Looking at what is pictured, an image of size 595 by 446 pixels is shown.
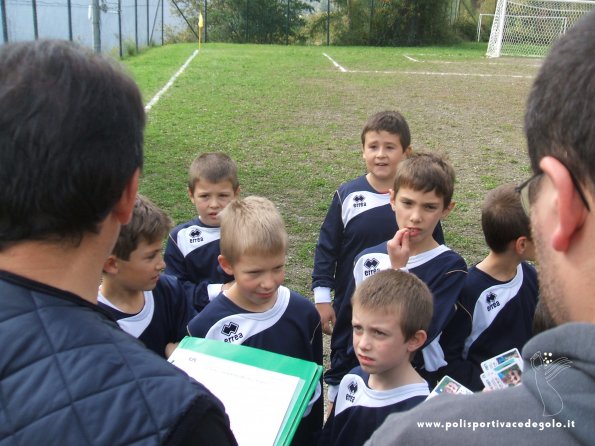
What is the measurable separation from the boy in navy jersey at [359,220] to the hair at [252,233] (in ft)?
2.76

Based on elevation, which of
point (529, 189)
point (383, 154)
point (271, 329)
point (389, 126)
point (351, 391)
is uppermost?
point (529, 189)

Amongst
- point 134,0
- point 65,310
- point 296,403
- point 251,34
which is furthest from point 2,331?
point 251,34

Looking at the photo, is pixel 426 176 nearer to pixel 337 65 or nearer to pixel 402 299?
pixel 402 299

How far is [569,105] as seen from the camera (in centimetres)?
102

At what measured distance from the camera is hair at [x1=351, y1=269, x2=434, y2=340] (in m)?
2.52

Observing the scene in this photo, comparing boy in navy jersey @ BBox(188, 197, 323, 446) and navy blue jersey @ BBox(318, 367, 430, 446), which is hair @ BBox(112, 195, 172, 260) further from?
navy blue jersey @ BBox(318, 367, 430, 446)

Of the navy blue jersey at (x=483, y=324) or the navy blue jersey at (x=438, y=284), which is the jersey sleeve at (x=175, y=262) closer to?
the navy blue jersey at (x=438, y=284)

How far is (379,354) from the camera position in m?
2.44

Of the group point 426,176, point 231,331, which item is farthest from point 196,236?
point 426,176

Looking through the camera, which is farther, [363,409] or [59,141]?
[363,409]

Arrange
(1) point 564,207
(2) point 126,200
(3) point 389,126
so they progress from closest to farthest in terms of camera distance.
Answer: (1) point 564,207
(2) point 126,200
(3) point 389,126

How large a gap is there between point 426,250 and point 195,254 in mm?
1301

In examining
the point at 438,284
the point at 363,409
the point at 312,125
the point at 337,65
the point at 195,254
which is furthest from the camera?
the point at 337,65

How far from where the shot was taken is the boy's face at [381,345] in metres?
2.44
